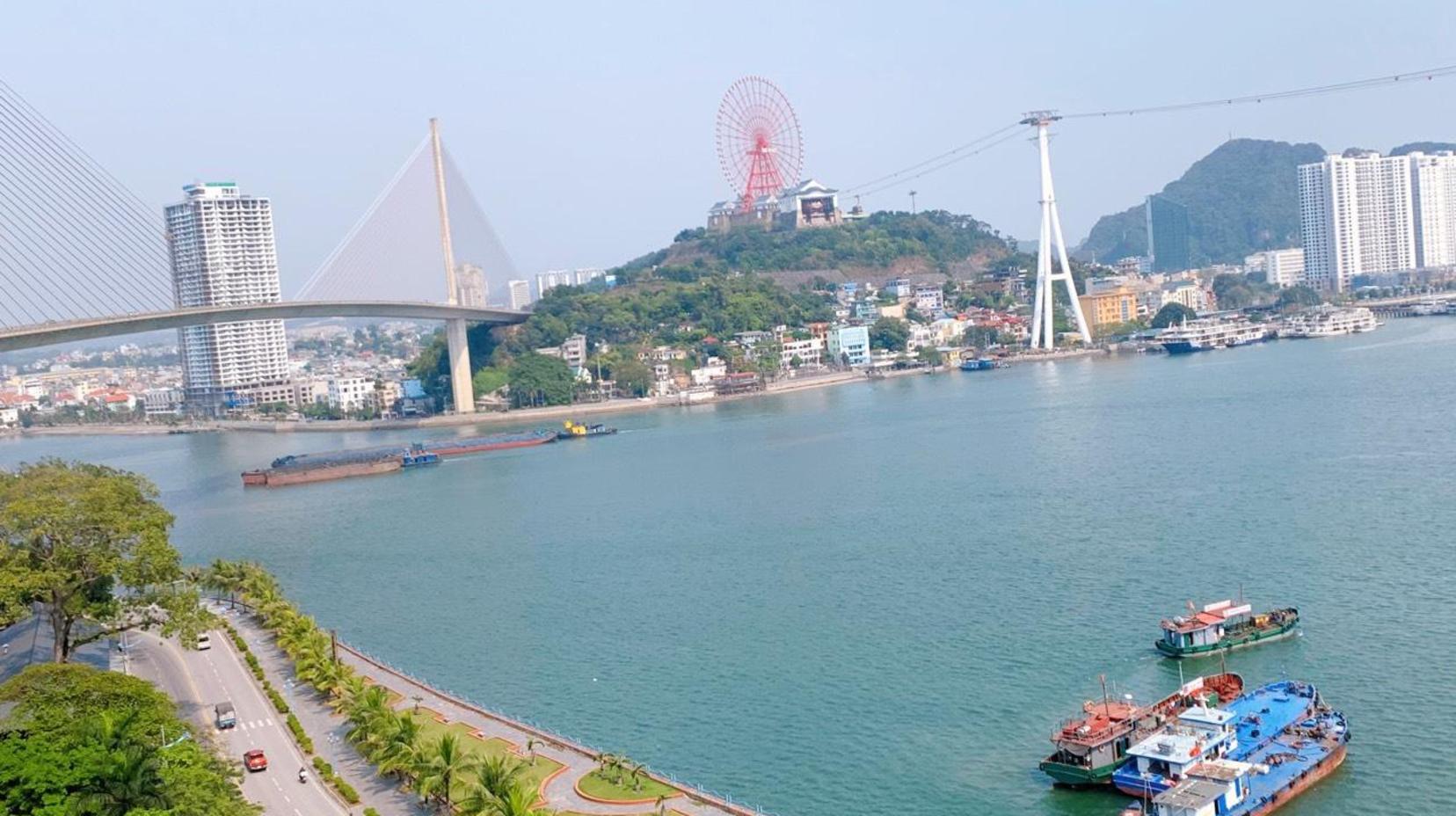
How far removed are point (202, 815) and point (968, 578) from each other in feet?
19.6

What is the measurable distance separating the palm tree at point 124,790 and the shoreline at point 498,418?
22.3 m

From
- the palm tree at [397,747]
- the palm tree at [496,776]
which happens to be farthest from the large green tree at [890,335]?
the palm tree at [496,776]

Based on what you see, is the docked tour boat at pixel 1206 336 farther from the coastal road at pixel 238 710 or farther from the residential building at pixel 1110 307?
the coastal road at pixel 238 710

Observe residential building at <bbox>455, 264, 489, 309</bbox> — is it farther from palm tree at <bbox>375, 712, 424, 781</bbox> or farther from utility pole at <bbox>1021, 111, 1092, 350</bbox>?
palm tree at <bbox>375, 712, 424, 781</bbox>

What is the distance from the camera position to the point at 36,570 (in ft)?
24.5

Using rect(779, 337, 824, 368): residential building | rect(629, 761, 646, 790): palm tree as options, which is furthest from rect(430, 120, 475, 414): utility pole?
rect(629, 761, 646, 790): palm tree

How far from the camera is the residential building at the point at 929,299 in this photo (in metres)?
39.1

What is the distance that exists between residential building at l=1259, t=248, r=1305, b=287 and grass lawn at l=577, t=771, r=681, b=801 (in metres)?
52.7

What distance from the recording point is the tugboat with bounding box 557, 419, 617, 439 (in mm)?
23578

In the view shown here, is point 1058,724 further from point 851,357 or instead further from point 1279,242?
point 1279,242

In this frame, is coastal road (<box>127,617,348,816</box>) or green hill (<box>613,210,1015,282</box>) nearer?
coastal road (<box>127,617,348,816</box>)

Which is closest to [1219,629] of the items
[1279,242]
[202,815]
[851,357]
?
[202,815]

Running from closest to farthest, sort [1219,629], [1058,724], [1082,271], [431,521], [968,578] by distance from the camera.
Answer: [1058,724] < [1219,629] < [968,578] < [431,521] < [1082,271]

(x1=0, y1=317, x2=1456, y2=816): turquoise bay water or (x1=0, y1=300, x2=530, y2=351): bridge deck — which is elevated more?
(x1=0, y1=300, x2=530, y2=351): bridge deck
